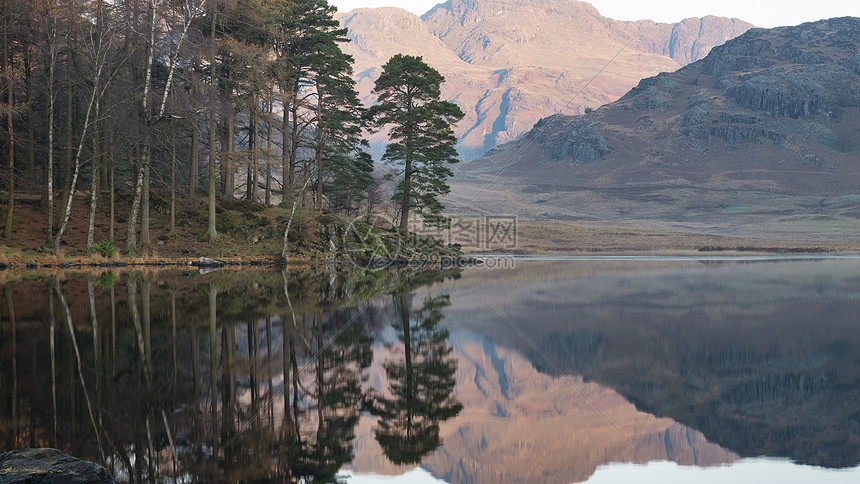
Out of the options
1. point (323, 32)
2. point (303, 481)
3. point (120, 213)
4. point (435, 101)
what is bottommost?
point (303, 481)

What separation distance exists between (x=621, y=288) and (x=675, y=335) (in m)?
13.2

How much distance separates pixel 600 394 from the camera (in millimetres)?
8531

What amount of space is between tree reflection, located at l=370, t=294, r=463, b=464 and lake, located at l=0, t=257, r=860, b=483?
0.13 feet

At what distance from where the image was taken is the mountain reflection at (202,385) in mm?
5770

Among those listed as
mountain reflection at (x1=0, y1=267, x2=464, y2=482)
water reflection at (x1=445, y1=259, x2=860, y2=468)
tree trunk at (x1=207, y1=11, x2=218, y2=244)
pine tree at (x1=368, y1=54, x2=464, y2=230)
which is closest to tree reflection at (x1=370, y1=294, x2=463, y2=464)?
mountain reflection at (x1=0, y1=267, x2=464, y2=482)

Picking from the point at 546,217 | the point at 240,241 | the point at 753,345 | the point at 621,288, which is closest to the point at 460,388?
the point at 753,345

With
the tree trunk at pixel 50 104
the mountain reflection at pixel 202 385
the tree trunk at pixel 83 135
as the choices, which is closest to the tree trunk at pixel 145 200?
the tree trunk at pixel 83 135

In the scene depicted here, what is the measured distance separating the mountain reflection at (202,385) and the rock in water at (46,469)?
0.40m

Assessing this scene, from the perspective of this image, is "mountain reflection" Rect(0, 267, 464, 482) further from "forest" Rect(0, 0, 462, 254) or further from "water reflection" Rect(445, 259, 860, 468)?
"forest" Rect(0, 0, 462, 254)

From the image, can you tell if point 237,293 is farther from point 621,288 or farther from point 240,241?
point 240,241

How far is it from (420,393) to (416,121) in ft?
128

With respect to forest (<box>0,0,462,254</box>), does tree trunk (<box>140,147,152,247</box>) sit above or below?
below

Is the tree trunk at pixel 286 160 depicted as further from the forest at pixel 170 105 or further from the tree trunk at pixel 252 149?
the tree trunk at pixel 252 149

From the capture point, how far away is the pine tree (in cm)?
4475
